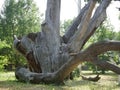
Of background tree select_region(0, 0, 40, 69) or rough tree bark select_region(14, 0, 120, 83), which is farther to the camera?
background tree select_region(0, 0, 40, 69)

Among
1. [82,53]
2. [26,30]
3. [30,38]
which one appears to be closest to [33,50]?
[30,38]

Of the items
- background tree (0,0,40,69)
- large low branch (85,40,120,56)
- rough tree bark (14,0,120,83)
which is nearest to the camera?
large low branch (85,40,120,56)

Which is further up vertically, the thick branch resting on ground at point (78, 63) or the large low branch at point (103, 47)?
the large low branch at point (103, 47)

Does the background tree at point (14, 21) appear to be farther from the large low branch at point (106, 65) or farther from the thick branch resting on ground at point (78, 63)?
the large low branch at point (106, 65)

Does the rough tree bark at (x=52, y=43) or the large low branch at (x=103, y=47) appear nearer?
the large low branch at (x=103, y=47)

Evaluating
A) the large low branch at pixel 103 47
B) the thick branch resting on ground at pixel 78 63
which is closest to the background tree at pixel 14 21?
the thick branch resting on ground at pixel 78 63

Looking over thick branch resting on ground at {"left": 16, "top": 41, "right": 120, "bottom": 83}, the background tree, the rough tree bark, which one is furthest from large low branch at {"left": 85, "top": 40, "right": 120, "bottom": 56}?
the background tree

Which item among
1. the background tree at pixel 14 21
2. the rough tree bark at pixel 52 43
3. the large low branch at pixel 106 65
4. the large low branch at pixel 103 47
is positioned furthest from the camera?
the background tree at pixel 14 21

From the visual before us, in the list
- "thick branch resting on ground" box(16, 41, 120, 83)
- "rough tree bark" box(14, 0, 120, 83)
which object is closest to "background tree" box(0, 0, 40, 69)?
"rough tree bark" box(14, 0, 120, 83)

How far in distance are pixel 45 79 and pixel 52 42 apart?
3308mm

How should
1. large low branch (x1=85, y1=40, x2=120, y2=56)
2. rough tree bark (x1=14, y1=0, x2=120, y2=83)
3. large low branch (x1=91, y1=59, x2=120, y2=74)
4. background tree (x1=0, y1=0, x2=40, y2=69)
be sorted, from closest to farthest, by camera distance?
1. large low branch (x1=85, y1=40, x2=120, y2=56)
2. large low branch (x1=91, y1=59, x2=120, y2=74)
3. rough tree bark (x1=14, y1=0, x2=120, y2=83)
4. background tree (x1=0, y1=0, x2=40, y2=69)

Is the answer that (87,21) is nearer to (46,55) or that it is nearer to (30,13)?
(46,55)

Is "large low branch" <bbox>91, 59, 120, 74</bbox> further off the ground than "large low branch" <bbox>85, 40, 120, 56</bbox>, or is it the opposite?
"large low branch" <bbox>85, 40, 120, 56</bbox>

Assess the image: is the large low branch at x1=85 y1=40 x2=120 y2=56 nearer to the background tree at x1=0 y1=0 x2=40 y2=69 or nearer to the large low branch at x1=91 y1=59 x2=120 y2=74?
the large low branch at x1=91 y1=59 x2=120 y2=74
